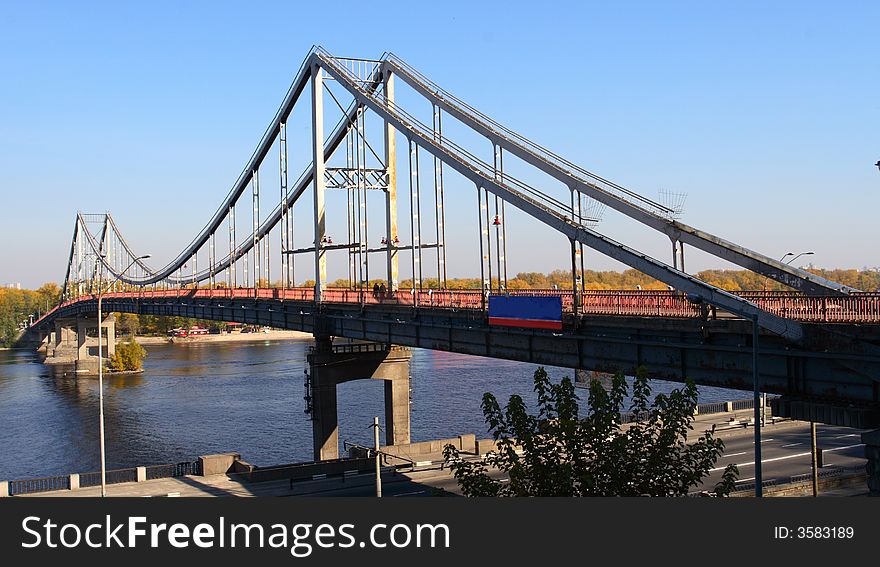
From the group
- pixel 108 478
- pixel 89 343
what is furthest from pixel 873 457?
pixel 89 343

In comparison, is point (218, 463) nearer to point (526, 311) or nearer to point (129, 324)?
point (526, 311)

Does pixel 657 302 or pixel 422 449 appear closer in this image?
pixel 657 302

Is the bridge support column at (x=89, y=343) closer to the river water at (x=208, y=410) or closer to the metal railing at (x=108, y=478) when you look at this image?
the river water at (x=208, y=410)

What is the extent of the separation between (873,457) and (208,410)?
61730 mm

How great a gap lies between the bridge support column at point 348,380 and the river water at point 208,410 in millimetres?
4195

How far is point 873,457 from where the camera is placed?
64.6ft

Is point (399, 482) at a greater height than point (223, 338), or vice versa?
point (223, 338)

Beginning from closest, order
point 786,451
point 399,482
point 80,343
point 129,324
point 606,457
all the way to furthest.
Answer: point 606,457 < point 399,482 < point 786,451 < point 80,343 < point 129,324

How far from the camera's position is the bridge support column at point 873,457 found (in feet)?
63.7

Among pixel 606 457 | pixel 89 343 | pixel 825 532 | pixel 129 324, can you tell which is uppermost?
pixel 606 457

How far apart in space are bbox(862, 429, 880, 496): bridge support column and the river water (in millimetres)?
37900

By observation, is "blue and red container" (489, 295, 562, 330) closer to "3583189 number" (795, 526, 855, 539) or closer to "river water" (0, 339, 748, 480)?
"3583189 number" (795, 526, 855, 539)

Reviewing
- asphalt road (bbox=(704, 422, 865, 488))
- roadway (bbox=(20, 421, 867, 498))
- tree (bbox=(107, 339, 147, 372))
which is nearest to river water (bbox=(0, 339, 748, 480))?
tree (bbox=(107, 339, 147, 372))

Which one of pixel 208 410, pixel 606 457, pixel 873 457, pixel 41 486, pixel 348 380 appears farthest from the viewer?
pixel 208 410
